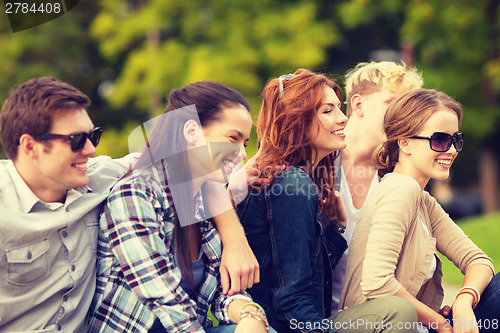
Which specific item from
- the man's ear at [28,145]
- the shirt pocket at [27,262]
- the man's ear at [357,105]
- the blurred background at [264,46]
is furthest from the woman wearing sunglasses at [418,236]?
the blurred background at [264,46]

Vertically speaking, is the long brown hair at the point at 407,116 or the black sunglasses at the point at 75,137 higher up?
the black sunglasses at the point at 75,137

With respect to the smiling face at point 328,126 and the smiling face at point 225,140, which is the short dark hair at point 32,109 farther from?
the smiling face at point 328,126

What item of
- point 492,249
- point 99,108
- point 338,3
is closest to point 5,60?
point 99,108

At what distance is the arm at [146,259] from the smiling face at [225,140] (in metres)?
0.31

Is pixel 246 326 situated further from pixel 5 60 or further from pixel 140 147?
pixel 5 60

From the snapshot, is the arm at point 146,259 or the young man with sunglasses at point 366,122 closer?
the arm at point 146,259

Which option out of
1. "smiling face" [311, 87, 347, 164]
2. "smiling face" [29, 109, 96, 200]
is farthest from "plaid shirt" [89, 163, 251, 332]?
"smiling face" [311, 87, 347, 164]

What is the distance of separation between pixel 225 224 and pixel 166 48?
12.2 metres

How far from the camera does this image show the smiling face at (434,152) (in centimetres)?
284

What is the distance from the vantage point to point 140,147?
9.40 ft

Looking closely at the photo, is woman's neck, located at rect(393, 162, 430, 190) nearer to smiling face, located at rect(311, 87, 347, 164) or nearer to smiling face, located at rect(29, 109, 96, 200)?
smiling face, located at rect(311, 87, 347, 164)

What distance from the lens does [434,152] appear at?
9.25 ft

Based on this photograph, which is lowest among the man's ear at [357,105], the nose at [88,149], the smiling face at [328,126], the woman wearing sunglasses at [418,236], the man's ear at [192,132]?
the woman wearing sunglasses at [418,236]

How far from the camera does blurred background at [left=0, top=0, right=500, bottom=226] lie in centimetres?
1262
